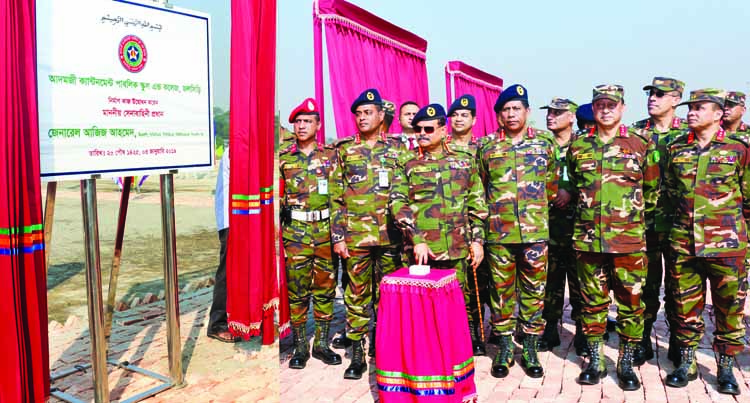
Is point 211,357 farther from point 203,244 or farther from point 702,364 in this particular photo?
point 203,244

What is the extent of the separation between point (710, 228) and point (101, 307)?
377 cm

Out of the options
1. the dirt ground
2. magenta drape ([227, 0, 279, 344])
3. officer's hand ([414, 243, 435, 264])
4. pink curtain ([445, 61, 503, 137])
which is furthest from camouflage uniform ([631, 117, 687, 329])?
pink curtain ([445, 61, 503, 137])

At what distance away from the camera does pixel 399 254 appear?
4789 mm

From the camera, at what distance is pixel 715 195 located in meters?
3.90

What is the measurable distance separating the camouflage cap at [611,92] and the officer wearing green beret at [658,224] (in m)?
0.48

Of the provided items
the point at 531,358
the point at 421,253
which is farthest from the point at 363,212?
the point at 531,358

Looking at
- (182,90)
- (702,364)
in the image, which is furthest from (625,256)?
(182,90)

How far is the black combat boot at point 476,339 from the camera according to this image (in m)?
4.78

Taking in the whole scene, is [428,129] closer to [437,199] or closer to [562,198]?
[437,199]

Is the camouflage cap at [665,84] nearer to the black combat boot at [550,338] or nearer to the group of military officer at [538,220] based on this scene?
the group of military officer at [538,220]

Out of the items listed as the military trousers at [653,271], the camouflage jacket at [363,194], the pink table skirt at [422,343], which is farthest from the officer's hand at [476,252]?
the military trousers at [653,271]

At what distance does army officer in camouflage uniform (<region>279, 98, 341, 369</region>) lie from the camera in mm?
4594

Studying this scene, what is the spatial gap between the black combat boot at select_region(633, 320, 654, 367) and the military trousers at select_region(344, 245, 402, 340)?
6.38 ft

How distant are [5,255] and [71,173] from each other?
575 mm
